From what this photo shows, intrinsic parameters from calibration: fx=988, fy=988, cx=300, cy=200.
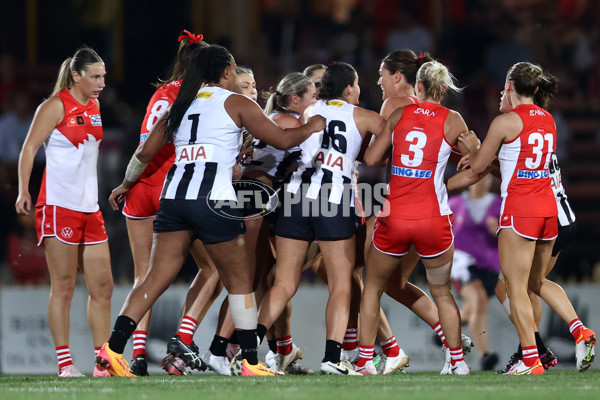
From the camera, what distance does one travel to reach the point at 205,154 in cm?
630


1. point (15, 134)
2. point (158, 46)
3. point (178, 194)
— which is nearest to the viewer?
point (178, 194)

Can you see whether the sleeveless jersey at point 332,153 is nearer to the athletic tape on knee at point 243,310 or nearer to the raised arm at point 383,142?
the raised arm at point 383,142

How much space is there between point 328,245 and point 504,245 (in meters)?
1.19

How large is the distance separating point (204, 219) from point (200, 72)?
99 cm

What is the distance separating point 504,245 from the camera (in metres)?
6.67

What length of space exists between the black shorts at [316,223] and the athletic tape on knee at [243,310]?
0.63m

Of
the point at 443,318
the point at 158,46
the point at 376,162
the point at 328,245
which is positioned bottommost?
the point at 443,318

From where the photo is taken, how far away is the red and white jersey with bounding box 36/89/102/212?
276 inches

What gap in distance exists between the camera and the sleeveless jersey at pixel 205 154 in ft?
20.5

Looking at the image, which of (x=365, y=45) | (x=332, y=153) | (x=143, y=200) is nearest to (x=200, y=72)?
(x=332, y=153)

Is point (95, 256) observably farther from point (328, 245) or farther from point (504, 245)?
point (504, 245)

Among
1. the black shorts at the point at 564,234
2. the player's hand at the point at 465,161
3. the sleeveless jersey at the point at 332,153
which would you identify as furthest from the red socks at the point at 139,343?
the black shorts at the point at 564,234

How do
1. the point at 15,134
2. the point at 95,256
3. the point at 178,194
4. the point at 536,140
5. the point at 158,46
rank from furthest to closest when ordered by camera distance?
the point at 158,46 → the point at 15,134 → the point at 95,256 → the point at 536,140 → the point at 178,194

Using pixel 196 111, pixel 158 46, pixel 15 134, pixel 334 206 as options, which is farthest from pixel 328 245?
pixel 158 46
